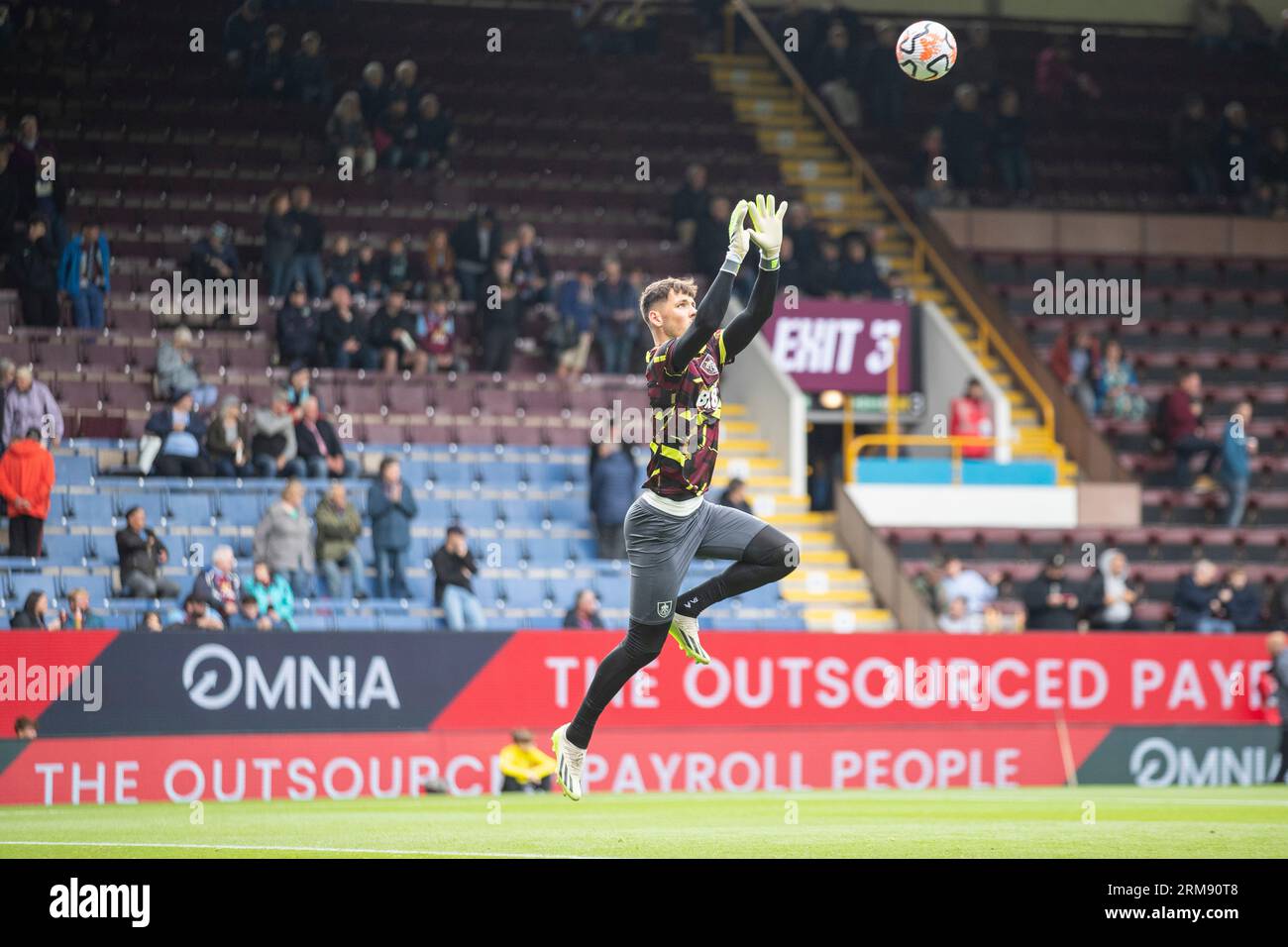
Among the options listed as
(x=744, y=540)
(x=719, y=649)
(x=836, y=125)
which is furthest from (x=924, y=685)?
(x=836, y=125)

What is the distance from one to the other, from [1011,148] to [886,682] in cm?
1223

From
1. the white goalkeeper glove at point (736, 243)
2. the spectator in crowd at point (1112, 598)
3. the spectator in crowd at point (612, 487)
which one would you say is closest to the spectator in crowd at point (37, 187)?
the spectator in crowd at point (612, 487)

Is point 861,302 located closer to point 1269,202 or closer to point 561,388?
point 561,388

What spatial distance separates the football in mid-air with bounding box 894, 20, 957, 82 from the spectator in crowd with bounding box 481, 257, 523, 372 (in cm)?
1039

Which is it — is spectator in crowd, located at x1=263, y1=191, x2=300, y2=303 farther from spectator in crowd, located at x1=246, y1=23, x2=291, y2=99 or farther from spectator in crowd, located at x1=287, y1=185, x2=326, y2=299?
spectator in crowd, located at x1=246, y1=23, x2=291, y2=99

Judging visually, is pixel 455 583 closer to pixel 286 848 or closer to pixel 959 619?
pixel 959 619

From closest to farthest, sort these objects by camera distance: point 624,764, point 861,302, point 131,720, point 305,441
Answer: point 131,720 → point 624,764 → point 305,441 → point 861,302

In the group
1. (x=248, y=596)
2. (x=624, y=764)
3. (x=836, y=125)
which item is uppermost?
(x=836, y=125)

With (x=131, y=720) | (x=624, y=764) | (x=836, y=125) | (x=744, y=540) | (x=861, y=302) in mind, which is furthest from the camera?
(x=836, y=125)

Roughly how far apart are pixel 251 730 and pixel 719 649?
452 cm

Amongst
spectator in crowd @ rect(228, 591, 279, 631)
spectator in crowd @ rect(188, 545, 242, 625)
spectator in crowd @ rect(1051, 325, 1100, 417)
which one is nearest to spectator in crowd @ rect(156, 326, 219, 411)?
spectator in crowd @ rect(188, 545, 242, 625)

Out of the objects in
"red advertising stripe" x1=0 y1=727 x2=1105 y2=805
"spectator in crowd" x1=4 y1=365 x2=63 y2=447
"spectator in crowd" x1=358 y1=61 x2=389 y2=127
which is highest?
"spectator in crowd" x1=358 y1=61 x2=389 y2=127

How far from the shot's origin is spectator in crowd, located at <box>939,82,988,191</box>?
2859cm

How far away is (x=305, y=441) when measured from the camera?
21.2 metres
